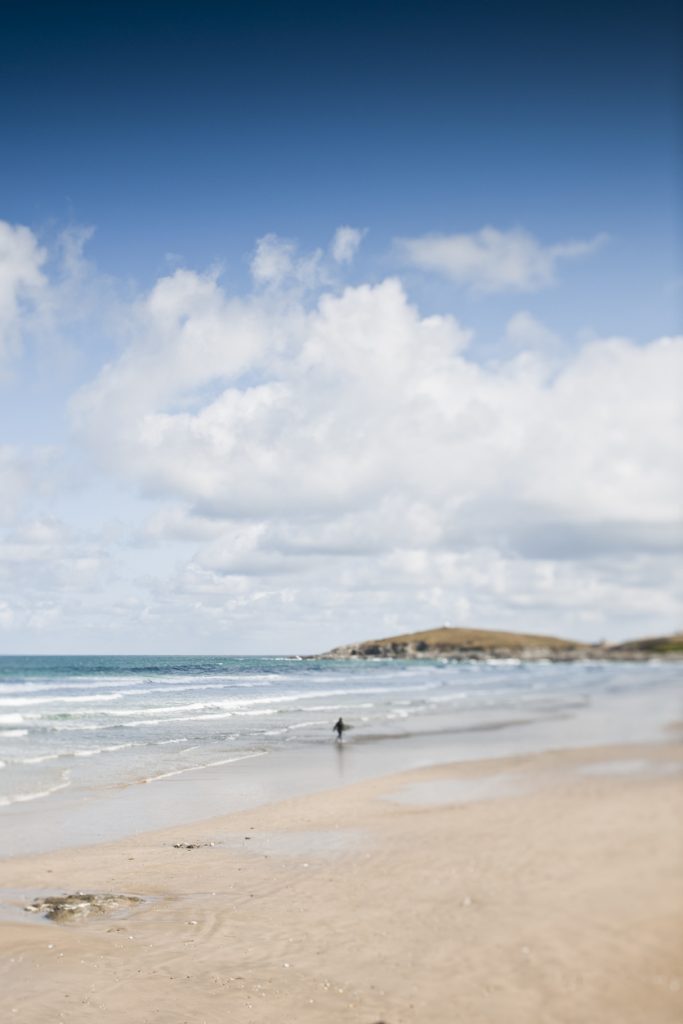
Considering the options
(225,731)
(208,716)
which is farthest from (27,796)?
(208,716)

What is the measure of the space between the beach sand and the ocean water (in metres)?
8.08

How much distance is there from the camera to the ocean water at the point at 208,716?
25969mm

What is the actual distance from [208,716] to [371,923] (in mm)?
27655

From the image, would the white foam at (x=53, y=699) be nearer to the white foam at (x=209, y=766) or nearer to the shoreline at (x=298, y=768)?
the shoreline at (x=298, y=768)

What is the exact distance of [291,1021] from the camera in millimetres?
8688

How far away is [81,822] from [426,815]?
8152 mm

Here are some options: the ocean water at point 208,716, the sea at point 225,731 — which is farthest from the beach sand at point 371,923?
the ocean water at point 208,716

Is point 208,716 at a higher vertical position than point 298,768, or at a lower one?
higher

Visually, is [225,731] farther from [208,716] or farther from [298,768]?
[298,768]

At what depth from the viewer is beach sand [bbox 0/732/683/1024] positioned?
9.00 meters

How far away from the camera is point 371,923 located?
11.4m

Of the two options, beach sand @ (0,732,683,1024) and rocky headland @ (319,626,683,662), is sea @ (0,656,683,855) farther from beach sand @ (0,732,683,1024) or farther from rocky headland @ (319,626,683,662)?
rocky headland @ (319,626,683,662)

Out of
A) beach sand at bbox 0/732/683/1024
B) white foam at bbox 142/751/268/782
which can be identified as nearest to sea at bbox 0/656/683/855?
white foam at bbox 142/751/268/782

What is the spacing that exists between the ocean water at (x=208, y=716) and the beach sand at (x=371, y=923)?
8080mm
